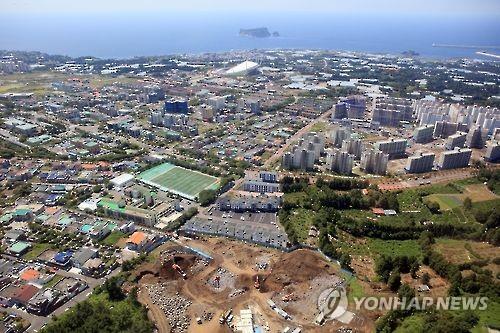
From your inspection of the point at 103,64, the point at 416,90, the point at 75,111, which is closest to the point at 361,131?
the point at 416,90

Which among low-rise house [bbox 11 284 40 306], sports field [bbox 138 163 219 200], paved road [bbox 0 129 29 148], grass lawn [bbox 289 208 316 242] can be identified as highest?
paved road [bbox 0 129 29 148]

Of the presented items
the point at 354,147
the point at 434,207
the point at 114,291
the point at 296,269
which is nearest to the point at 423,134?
the point at 354,147

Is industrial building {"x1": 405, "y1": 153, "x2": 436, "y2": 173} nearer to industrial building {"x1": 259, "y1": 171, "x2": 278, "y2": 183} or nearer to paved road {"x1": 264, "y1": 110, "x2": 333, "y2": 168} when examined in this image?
paved road {"x1": 264, "y1": 110, "x2": 333, "y2": 168}

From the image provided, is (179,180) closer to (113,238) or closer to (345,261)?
(113,238)

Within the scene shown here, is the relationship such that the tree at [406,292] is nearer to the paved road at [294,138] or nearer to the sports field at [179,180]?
the sports field at [179,180]

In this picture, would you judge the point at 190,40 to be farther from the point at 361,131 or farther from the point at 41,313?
the point at 41,313

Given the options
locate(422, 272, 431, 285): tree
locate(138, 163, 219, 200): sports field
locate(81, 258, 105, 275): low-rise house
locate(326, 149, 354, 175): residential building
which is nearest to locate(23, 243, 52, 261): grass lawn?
locate(81, 258, 105, 275): low-rise house
